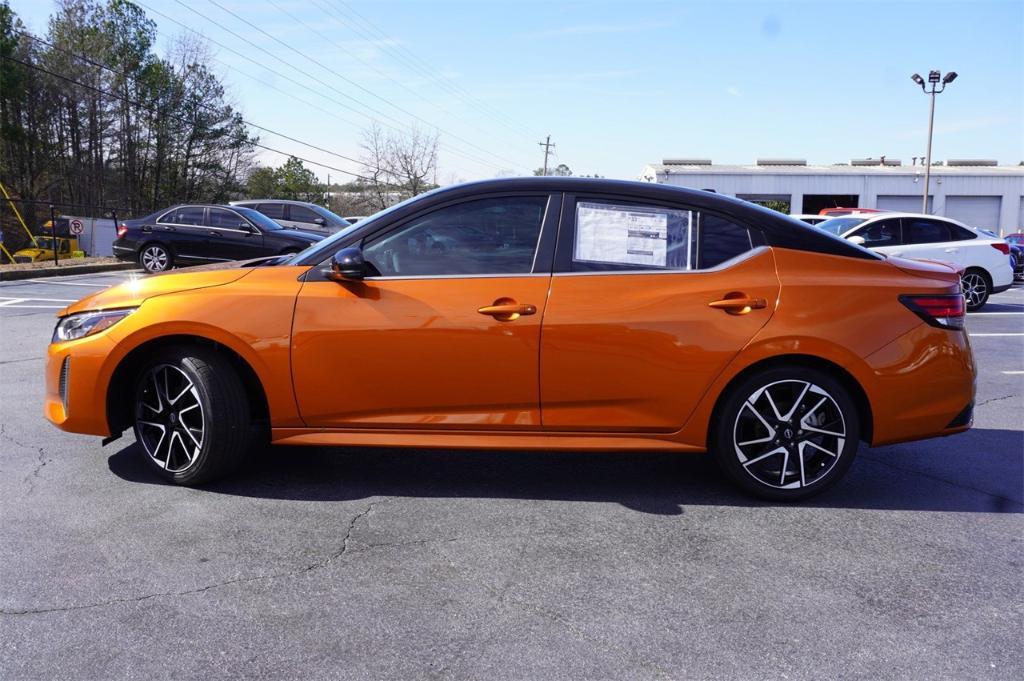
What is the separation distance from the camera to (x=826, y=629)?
2.81m

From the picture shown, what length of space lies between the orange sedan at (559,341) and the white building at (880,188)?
49795mm

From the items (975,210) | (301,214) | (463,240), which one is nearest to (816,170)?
(975,210)

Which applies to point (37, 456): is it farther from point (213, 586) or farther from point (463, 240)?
point (463, 240)

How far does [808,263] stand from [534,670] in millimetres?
2497

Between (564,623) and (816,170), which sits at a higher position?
(816,170)

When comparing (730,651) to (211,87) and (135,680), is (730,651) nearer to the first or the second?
(135,680)

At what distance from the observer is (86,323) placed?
4.25 metres

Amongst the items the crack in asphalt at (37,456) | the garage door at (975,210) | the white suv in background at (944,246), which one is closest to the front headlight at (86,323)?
the crack in asphalt at (37,456)

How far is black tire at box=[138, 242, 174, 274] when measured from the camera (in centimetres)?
1711

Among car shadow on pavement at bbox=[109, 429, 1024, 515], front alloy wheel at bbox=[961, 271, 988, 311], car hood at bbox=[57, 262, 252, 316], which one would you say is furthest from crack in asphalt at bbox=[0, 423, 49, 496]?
front alloy wheel at bbox=[961, 271, 988, 311]

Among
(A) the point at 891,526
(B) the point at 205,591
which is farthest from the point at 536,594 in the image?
(A) the point at 891,526

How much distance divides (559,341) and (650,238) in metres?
0.73

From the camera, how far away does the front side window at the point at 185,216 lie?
1711cm

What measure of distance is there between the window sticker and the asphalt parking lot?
47.8 inches
